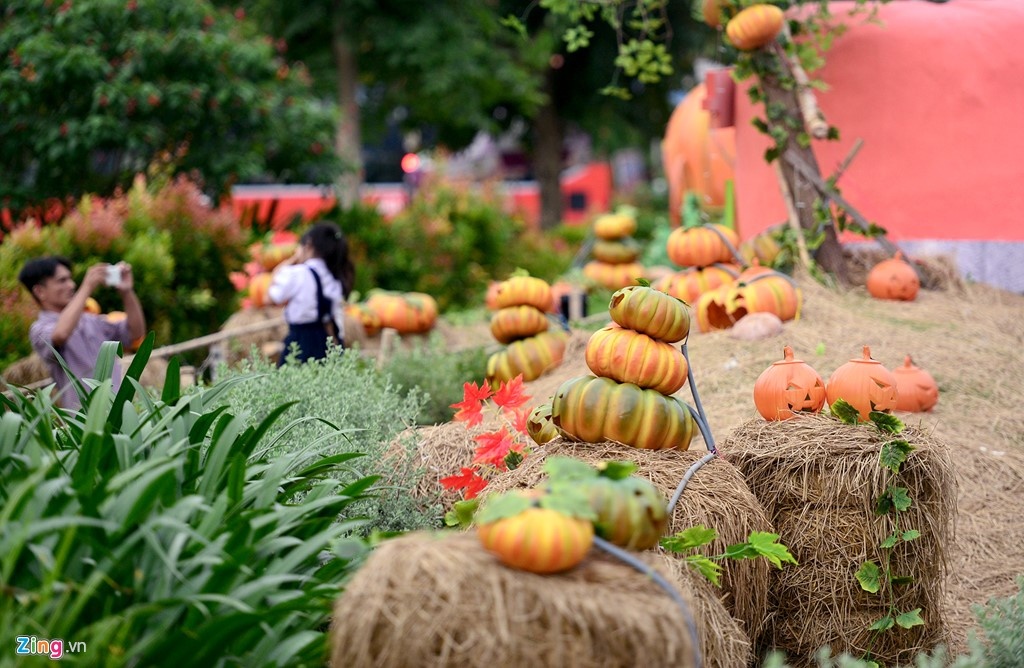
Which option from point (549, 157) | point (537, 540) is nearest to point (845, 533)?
point (537, 540)

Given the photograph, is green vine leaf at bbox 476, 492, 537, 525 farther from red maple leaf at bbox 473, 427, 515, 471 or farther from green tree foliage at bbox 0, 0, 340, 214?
green tree foliage at bbox 0, 0, 340, 214

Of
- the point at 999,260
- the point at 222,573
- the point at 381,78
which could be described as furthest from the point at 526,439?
the point at 381,78

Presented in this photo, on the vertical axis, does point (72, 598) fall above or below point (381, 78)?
below

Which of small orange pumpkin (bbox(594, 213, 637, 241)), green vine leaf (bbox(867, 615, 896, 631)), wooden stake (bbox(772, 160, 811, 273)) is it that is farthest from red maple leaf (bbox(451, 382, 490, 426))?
small orange pumpkin (bbox(594, 213, 637, 241))

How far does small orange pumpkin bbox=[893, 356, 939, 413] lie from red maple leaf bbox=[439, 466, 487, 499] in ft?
8.18

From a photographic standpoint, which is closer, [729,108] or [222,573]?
[222,573]

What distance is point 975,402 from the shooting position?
5.52m

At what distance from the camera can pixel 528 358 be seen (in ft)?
20.4

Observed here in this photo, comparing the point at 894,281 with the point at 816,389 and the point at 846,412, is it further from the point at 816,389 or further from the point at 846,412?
the point at 846,412

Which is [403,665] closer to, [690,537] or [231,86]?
[690,537]

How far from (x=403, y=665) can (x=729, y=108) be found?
7.79 metres

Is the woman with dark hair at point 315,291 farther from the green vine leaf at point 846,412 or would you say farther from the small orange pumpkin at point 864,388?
the green vine leaf at point 846,412

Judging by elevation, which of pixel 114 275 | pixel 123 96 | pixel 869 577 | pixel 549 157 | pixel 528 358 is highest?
pixel 123 96

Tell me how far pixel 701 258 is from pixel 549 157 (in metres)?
13.4
